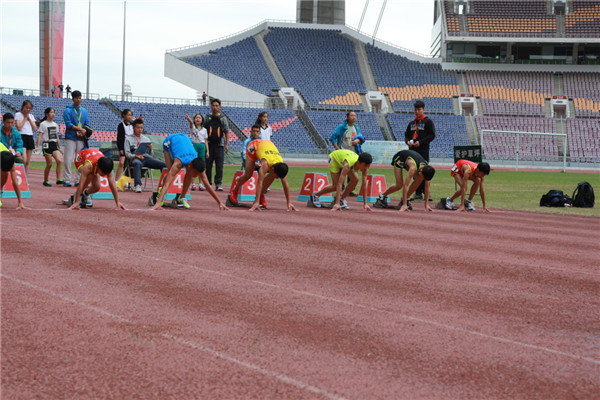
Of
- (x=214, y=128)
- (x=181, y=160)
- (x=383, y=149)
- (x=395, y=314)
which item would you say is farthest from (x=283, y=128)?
(x=395, y=314)

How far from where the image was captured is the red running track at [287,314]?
3.97 m

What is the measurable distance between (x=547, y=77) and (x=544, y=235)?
62467mm

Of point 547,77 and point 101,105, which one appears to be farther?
point 547,77

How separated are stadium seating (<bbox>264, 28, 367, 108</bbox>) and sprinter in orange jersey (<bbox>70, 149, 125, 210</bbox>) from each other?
174 feet

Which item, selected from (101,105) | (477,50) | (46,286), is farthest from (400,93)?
(46,286)

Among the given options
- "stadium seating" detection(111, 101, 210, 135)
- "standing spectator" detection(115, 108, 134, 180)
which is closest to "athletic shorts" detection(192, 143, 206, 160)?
"standing spectator" detection(115, 108, 134, 180)

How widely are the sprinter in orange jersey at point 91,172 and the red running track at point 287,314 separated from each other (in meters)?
1.07

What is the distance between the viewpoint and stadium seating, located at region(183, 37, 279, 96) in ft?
218

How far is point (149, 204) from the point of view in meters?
13.5

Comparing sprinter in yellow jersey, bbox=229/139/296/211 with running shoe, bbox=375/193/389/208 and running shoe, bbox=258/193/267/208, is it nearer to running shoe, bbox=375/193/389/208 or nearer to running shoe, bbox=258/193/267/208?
running shoe, bbox=258/193/267/208

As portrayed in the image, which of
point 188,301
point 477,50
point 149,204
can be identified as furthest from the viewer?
point 477,50

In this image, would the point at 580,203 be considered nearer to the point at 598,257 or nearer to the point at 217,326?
the point at 598,257

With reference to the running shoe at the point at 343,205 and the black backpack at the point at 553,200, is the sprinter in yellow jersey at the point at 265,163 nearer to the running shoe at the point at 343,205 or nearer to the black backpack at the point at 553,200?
the running shoe at the point at 343,205

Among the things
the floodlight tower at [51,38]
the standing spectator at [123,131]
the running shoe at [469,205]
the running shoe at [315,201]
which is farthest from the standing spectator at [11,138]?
the floodlight tower at [51,38]
